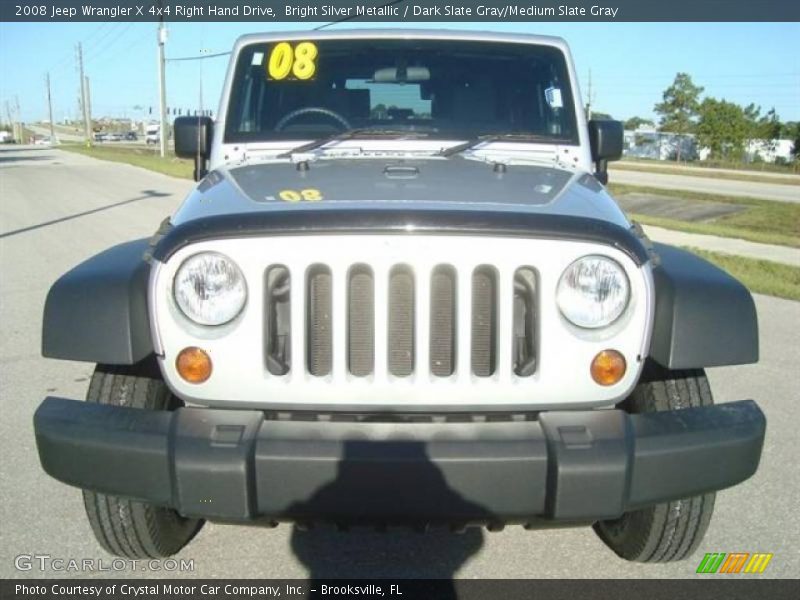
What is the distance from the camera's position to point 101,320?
239 centimetres

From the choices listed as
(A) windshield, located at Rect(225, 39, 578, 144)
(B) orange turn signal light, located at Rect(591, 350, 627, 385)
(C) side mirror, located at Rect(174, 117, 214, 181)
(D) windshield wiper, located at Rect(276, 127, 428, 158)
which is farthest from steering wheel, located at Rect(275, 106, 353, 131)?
(B) orange turn signal light, located at Rect(591, 350, 627, 385)

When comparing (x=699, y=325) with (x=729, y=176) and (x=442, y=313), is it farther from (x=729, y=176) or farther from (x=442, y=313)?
(x=729, y=176)

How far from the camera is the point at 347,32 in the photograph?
3977mm

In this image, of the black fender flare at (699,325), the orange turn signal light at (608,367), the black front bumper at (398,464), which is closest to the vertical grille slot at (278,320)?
the black front bumper at (398,464)

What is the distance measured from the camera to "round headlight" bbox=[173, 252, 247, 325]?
234 centimetres

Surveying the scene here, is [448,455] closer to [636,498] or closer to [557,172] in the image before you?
[636,498]

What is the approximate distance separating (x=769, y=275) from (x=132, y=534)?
799 centimetres

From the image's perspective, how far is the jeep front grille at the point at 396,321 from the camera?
2.30 m

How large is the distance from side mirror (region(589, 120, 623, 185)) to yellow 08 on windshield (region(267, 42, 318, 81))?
1374mm

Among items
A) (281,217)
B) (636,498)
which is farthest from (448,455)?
(281,217)

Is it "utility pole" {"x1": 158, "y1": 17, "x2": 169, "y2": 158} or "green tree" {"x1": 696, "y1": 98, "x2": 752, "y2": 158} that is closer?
"utility pole" {"x1": 158, "y1": 17, "x2": 169, "y2": 158}

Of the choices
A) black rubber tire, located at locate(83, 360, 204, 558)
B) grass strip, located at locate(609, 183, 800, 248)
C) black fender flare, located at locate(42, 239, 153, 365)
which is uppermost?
black fender flare, located at locate(42, 239, 153, 365)

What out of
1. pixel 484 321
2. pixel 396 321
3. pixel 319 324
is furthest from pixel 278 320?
pixel 484 321

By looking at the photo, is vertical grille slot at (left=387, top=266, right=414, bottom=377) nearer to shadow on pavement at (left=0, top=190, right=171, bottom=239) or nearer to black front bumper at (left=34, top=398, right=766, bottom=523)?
black front bumper at (left=34, top=398, right=766, bottom=523)
